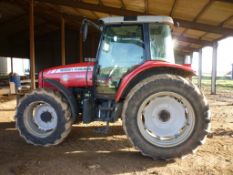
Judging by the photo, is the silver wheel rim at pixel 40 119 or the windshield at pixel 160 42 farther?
the silver wheel rim at pixel 40 119

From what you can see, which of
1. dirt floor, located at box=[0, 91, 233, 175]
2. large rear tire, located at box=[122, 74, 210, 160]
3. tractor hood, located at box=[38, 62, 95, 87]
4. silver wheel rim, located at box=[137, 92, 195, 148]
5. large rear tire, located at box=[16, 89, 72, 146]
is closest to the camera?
dirt floor, located at box=[0, 91, 233, 175]

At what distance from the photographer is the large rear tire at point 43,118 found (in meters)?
5.50

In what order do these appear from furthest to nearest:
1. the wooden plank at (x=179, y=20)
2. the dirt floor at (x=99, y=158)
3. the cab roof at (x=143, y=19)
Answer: the wooden plank at (x=179, y=20) < the cab roof at (x=143, y=19) < the dirt floor at (x=99, y=158)

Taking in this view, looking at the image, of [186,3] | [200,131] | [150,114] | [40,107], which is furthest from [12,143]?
[186,3]

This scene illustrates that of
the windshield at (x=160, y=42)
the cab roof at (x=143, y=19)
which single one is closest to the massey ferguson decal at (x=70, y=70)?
the cab roof at (x=143, y=19)

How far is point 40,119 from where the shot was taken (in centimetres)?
584

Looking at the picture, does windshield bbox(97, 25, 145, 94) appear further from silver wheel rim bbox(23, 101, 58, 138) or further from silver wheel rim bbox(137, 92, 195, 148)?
silver wheel rim bbox(23, 101, 58, 138)

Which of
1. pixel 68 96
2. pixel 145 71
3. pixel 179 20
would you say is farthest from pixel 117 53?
pixel 179 20

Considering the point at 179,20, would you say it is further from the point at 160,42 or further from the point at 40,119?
the point at 40,119

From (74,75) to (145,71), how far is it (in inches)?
58.4

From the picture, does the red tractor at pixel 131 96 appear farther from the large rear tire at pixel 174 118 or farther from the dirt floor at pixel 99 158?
the dirt floor at pixel 99 158

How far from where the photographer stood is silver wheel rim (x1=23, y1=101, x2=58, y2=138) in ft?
18.8

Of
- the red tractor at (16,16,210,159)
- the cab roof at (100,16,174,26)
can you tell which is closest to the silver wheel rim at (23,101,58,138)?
the red tractor at (16,16,210,159)

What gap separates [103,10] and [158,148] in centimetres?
922
